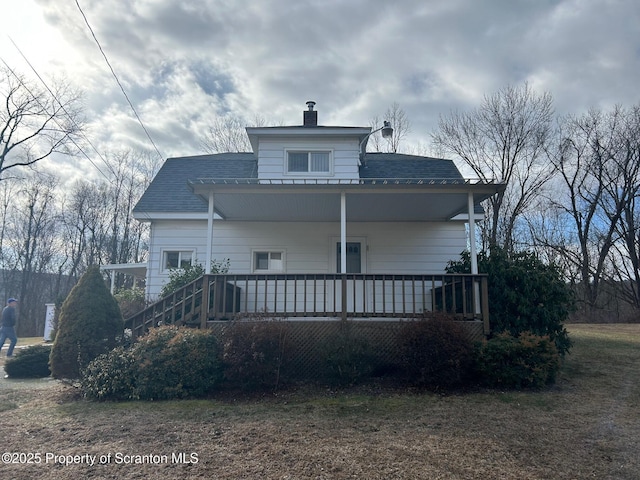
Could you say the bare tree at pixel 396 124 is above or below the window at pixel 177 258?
above

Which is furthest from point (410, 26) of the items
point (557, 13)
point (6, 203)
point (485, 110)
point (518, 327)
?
point (6, 203)

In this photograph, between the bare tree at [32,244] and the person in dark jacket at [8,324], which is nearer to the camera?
the person in dark jacket at [8,324]

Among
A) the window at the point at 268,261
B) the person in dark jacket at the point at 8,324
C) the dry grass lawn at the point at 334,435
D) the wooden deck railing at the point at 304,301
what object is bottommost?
the dry grass lawn at the point at 334,435

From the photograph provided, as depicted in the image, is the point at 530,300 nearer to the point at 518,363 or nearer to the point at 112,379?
the point at 518,363

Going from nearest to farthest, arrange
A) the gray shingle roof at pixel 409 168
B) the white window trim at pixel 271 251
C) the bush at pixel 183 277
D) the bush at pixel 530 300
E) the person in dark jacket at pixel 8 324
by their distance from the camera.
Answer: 1. the bush at pixel 530 300
2. the bush at pixel 183 277
3. the person in dark jacket at pixel 8 324
4. the white window trim at pixel 271 251
5. the gray shingle roof at pixel 409 168

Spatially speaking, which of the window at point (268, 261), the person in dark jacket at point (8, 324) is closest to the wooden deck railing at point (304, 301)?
the window at point (268, 261)

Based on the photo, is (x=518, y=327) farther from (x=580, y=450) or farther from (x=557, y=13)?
(x=557, y=13)

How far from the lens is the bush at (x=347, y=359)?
22.5 feet

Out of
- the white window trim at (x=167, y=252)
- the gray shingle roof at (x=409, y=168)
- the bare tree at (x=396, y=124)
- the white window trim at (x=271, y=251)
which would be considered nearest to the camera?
the white window trim at (x=271, y=251)

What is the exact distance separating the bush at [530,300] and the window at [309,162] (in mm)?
5673

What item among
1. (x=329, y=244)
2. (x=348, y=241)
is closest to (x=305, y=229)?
(x=329, y=244)

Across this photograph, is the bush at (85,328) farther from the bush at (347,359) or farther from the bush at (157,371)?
the bush at (347,359)

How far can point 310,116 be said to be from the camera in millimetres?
13383

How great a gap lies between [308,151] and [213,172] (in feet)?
11.6
